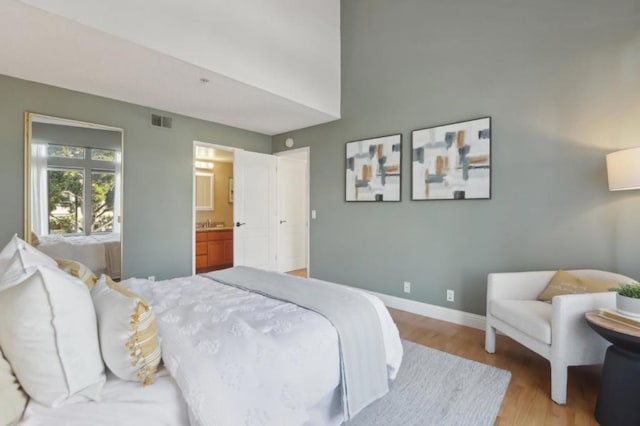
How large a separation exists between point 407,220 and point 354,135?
136cm

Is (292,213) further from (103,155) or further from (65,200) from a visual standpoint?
Result: (65,200)

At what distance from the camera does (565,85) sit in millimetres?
2590

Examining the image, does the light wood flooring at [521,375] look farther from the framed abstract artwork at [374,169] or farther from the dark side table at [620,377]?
the framed abstract artwork at [374,169]

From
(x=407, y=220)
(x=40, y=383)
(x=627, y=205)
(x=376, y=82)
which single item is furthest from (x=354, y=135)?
(x=40, y=383)

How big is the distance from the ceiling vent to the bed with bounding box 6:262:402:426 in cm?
260

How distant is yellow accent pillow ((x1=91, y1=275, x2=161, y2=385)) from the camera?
1.07m

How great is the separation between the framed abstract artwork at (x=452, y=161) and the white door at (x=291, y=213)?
100 inches

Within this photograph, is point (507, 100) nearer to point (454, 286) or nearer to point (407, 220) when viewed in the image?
point (407, 220)

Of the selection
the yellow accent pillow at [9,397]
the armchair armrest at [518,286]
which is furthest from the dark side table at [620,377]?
the yellow accent pillow at [9,397]

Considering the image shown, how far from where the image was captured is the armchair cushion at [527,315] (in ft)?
6.46

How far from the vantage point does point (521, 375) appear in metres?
2.20

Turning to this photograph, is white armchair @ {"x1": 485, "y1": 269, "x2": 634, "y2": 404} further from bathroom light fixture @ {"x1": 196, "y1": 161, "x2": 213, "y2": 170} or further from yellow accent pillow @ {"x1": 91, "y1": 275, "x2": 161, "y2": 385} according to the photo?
bathroom light fixture @ {"x1": 196, "y1": 161, "x2": 213, "y2": 170}

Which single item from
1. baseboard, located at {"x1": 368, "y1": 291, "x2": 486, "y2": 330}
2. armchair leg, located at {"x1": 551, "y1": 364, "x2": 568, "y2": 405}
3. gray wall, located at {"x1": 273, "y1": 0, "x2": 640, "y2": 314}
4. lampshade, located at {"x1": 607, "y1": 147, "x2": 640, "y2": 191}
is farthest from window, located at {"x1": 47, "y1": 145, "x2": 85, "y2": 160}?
lampshade, located at {"x1": 607, "y1": 147, "x2": 640, "y2": 191}

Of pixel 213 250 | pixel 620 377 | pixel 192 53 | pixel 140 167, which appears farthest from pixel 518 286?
pixel 213 250
